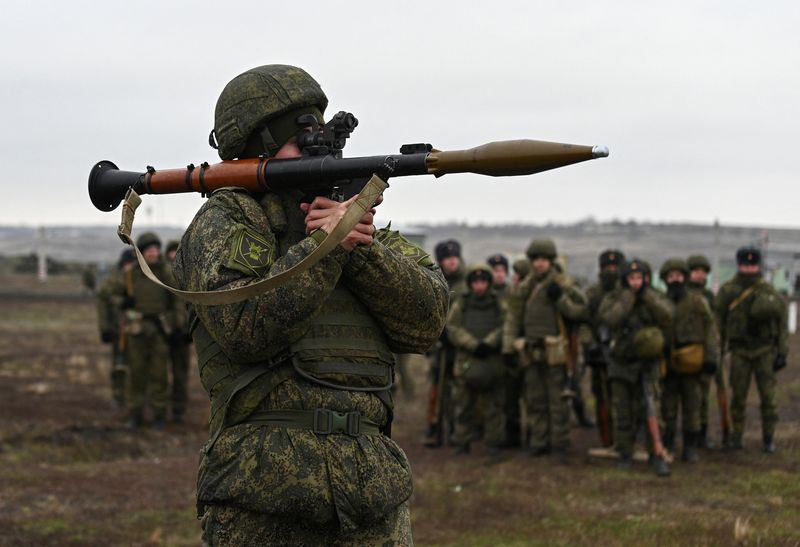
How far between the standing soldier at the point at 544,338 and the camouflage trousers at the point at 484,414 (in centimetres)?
41

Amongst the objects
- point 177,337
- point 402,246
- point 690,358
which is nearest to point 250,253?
point 402,246

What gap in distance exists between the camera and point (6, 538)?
830 cm

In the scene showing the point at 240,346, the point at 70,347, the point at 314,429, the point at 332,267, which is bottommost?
the point at 70,347

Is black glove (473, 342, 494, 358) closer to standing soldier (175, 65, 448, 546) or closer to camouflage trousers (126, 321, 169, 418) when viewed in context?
camouflage trousers (126, 321, 169, 418)

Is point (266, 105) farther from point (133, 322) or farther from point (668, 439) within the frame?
point (133, 322)

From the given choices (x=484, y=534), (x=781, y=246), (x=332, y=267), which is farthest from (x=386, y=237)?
(x=781, y=246)

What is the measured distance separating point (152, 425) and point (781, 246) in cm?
4907

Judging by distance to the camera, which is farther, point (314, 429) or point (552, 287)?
point (552, 287)

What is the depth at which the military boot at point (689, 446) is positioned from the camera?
11719mm

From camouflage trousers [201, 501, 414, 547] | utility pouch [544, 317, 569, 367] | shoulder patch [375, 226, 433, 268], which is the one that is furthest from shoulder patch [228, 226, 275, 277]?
utility pouch [544, 317, 569, 367]

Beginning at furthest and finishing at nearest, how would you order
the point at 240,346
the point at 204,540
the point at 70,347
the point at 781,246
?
the point at 781,246 → the point at 70,347 → the point at 204,540 → the point at 240,346

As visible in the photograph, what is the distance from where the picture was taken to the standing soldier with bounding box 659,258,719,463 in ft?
38.0

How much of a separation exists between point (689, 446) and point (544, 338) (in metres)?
1.89

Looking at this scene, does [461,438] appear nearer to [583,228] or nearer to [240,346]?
[240,346]
